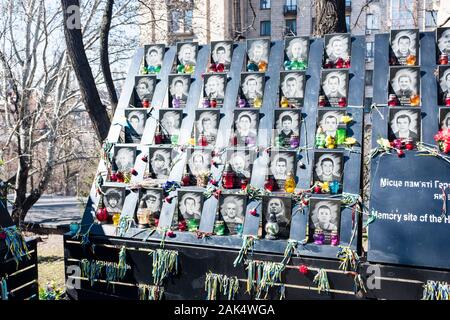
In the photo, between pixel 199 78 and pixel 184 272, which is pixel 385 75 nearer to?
pixel 199 78

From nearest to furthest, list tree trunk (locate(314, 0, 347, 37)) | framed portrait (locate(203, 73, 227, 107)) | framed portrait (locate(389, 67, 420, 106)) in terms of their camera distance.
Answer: framed portrait (locate(389, 67, 420, 106))
framed portrait (locate(203, 73, 227, 107))
tree trunk (locate(314, 0, 347, 37))

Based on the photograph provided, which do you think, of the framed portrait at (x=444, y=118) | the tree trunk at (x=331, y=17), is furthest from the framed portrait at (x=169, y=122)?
the tree trunk at (x=331, y=17)

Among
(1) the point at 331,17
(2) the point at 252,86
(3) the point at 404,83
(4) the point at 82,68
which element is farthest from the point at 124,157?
(1) the point at 331,17

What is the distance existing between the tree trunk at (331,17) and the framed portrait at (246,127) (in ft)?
8.03

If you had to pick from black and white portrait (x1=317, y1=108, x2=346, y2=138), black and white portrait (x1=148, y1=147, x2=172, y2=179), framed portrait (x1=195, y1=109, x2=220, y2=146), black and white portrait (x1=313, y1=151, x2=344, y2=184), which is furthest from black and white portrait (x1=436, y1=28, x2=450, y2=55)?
black and white portrait (x1=148, y1=147, x2=172, y2=179)

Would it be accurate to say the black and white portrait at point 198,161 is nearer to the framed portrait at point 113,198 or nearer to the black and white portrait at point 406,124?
the framed portrait at point 113,198

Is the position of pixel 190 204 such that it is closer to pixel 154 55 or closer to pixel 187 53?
pixel 187 53

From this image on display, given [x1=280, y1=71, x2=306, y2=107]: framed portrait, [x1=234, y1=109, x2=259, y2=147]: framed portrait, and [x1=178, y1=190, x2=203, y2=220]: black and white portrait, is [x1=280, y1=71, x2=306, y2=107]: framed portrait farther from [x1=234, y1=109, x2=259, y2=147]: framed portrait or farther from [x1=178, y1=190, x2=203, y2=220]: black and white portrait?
[x1=178, y1=190, x2=203, y2=220]: black and white portrait

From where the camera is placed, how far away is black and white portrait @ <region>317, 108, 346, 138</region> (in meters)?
3.75

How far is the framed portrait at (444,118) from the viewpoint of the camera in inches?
137

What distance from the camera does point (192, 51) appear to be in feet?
15.0

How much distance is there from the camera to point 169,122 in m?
4.29

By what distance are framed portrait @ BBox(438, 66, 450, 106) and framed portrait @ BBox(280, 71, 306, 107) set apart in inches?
47.9

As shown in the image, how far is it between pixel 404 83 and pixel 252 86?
1.44 metres
